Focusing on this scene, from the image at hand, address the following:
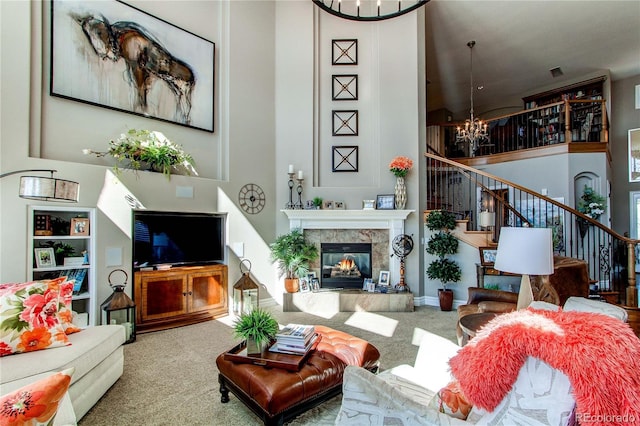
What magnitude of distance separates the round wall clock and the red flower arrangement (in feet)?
7.09

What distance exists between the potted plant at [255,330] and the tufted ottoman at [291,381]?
5.0 inches

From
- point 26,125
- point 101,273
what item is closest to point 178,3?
point 26,125

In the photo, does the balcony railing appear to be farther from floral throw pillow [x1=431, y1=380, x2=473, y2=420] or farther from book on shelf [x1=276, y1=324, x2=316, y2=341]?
floral throw pillow [x1=431, y1=380, x2=473, y2=420]

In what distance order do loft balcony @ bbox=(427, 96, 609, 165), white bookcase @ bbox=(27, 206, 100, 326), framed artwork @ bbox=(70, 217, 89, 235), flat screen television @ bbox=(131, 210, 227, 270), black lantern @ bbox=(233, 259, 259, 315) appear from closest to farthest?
white bookcase @ bbox=(27, 206, 100, 326) < framed artwork @ bbox=(70, 217, 89, 235) < flat screen television @ bbox=(131, 210, 227, 270) < black lantern @ bbox=(233, 259, 259, 315) < loft balcony @ bbox=(427, 96, 609, 165)

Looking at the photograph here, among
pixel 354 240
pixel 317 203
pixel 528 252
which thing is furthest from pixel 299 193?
pixel 528 252

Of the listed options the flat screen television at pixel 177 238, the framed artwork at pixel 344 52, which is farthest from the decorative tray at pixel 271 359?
the framed artwork at pixel 344 52

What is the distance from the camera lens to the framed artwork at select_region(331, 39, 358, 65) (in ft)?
17.6

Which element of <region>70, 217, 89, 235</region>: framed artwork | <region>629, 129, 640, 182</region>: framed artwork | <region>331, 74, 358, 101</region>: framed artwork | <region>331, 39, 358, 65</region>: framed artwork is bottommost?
<region>70, 217, 89, 235</region>: framed artwork

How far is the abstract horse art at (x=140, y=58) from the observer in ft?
12.7

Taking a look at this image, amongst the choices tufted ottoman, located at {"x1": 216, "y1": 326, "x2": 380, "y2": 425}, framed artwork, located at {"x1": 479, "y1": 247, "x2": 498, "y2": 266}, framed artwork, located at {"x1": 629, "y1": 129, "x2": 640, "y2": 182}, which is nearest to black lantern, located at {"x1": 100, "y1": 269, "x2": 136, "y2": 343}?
tufted ottoman, located at {"x1": 216, "y1": 326, "x2": 380, "y2": 425}

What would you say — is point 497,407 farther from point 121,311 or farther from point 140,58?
point 140,58

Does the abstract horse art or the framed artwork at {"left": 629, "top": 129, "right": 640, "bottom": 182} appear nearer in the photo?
the abstract horse art

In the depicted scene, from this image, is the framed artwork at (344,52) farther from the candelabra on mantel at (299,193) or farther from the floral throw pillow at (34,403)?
the floral throw pillow at (34,403)

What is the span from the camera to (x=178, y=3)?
4555mm
